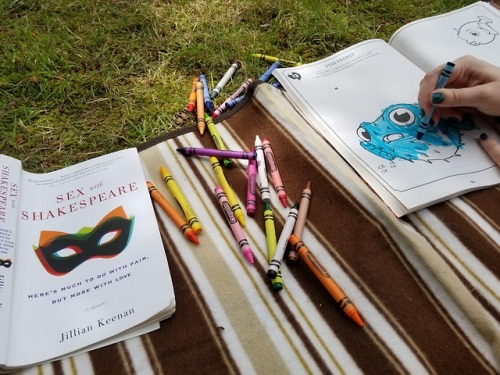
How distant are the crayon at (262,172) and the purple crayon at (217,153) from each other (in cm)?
1

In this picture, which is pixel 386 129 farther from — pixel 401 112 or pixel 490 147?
pixel 490 147

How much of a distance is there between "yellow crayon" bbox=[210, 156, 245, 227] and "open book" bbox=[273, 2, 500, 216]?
250 mm

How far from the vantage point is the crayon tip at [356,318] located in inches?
27.3

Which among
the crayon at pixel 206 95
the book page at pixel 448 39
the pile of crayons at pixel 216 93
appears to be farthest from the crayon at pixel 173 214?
the book page at pixel 448 39

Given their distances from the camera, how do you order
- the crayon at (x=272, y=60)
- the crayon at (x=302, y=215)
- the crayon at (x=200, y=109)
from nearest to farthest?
1. the crayon at (x=302, y=215)
2. the crayon at (x=200, y=109)
3. the crayon at (x=272, y=60)

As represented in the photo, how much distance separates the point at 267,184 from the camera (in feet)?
2.93

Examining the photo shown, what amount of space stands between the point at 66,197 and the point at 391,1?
4.21 ft

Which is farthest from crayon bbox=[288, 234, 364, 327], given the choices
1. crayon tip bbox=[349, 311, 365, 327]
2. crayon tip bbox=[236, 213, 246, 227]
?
crayon tip bbox=[236, 213, 246, 227]

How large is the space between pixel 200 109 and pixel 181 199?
1.06 ft

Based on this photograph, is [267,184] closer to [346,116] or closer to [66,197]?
[346,116]

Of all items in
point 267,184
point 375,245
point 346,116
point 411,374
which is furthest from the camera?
point 346,116

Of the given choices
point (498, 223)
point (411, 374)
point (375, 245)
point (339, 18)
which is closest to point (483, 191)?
point (498, 223)

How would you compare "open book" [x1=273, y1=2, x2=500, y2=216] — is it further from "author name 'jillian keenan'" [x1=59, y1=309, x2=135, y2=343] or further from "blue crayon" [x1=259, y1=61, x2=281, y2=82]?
"author name 'jillian keenan'" [x1=59, y1=309, x2=135, y2=343]

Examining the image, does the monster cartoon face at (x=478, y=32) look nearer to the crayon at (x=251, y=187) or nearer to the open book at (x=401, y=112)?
the open book at (x=401, y=112)
